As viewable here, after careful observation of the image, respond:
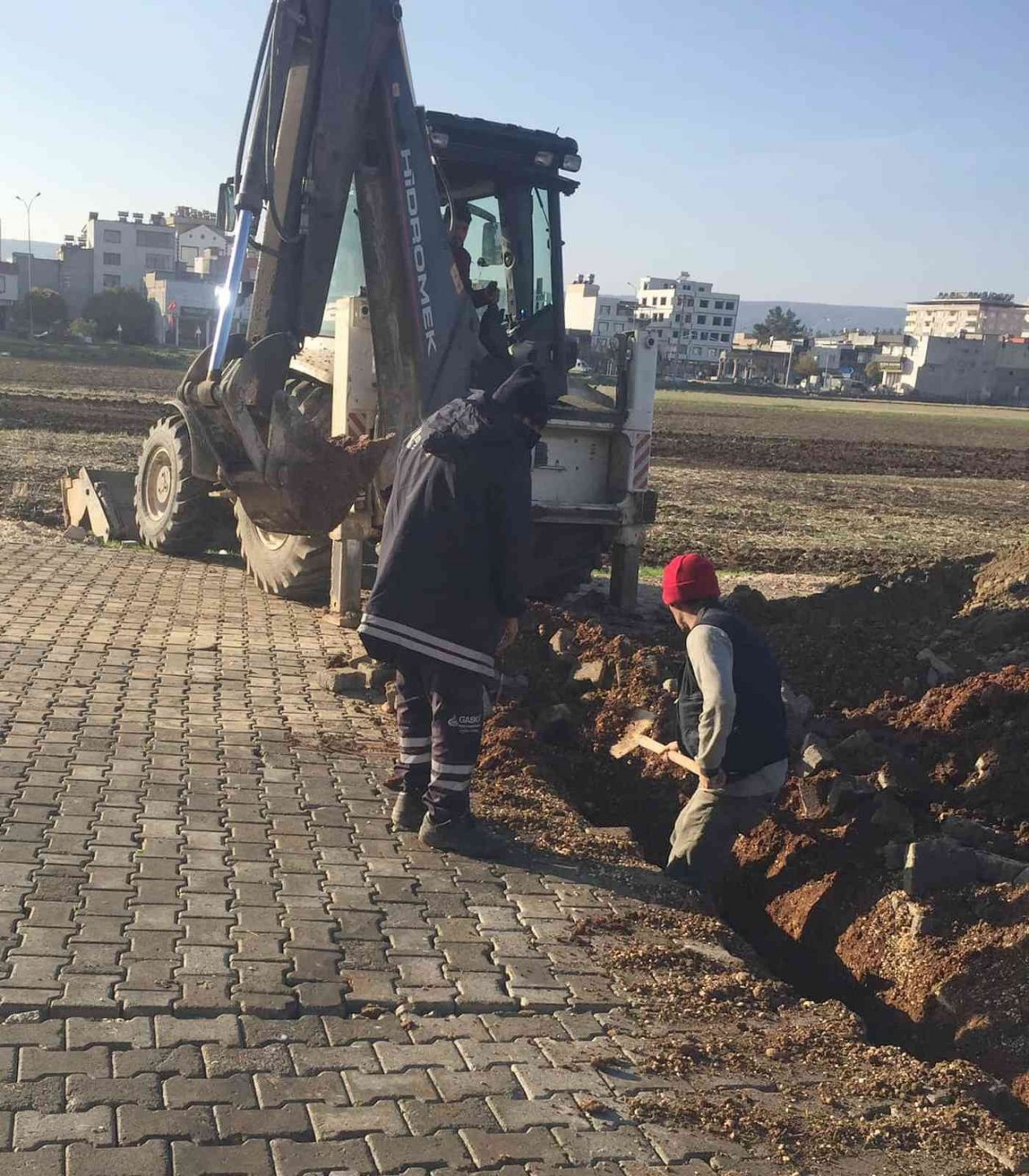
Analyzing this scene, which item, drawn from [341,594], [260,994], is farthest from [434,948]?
[341,594]

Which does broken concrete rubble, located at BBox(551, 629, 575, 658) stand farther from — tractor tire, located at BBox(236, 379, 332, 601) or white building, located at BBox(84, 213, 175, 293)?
white building, located at BBox(84, 213, 175, 293)

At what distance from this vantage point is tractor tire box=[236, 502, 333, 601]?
33.6 ft

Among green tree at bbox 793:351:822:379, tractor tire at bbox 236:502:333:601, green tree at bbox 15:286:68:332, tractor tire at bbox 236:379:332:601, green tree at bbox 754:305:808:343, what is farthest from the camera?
green tree at bbox 754:305:808:343

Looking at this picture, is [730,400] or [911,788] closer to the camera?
[911,788]

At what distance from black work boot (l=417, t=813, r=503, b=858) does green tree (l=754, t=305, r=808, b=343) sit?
161 m

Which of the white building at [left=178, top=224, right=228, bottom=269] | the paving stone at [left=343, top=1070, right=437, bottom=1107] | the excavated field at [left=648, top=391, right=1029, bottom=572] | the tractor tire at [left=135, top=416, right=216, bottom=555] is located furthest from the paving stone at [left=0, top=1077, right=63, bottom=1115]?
the white building at [left=178, top=224, right=228, bottom=269]

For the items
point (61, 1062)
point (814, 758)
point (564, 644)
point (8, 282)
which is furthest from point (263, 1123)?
point (8, 282)

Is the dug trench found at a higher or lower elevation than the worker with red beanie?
lower

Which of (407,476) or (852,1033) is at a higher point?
(407,476)

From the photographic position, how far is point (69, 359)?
55.3 m

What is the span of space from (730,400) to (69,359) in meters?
32.9

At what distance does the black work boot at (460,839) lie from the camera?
5.55 metres

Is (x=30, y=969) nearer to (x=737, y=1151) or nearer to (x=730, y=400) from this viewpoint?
(x=737, y=1151)

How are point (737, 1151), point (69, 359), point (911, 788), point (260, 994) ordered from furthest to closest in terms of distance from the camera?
point (69, 359), point (911, 788), point (260, 994), point (737, 1151)
